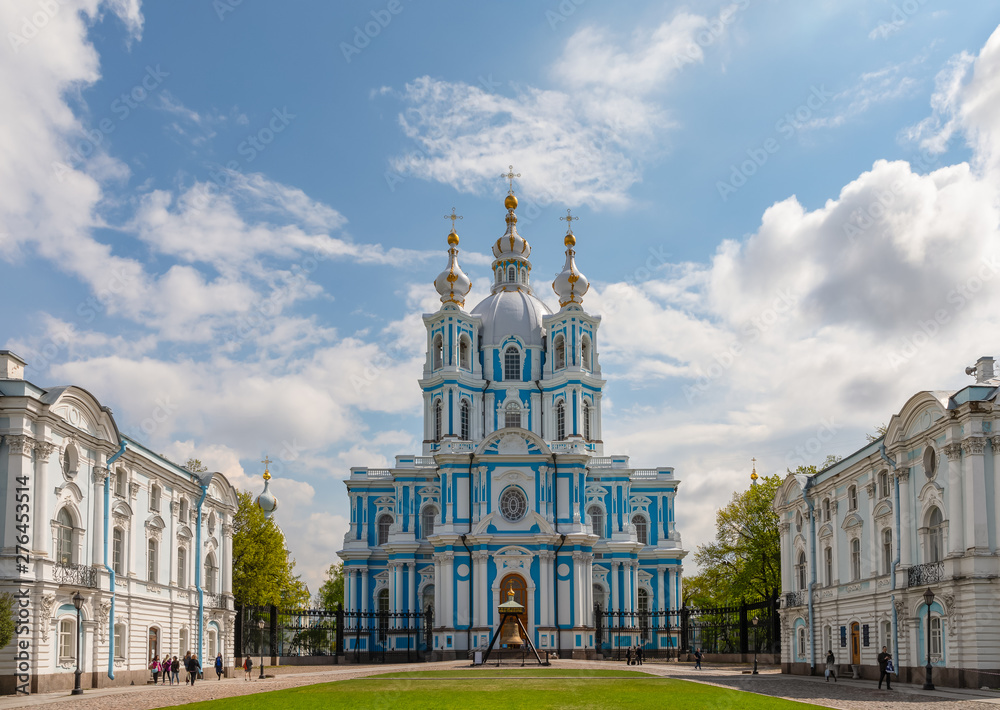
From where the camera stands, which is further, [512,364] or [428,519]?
[512,364]

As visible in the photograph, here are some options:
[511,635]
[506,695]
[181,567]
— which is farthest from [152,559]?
[511,635]

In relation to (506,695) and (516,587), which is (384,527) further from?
(506,695)

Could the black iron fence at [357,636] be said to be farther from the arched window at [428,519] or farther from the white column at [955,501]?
the white column at [955,501]

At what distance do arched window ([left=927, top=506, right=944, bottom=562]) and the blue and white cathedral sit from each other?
2760 cm

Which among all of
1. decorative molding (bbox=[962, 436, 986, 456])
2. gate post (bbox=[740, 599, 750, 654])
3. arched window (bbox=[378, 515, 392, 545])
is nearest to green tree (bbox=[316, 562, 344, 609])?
arched window (bbox=[378, 515, 392, 545])

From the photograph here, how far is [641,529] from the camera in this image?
65.4m

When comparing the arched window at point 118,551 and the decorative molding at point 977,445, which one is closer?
the decorative molding at point 977,445

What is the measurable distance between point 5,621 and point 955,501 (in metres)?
23.8

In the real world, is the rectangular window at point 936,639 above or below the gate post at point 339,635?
above

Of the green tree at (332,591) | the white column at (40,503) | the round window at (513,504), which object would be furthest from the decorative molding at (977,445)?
the green tree at (332,591)

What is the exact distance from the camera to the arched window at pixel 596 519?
6312 centimetres

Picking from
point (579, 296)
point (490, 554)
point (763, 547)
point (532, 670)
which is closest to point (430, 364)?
point (579, 296)

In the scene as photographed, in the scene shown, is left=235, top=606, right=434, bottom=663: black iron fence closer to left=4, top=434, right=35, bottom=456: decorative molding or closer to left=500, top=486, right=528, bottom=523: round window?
left=500, top=486, right=528, bottom=523: round window

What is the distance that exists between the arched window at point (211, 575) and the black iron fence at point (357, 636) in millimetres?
5272
